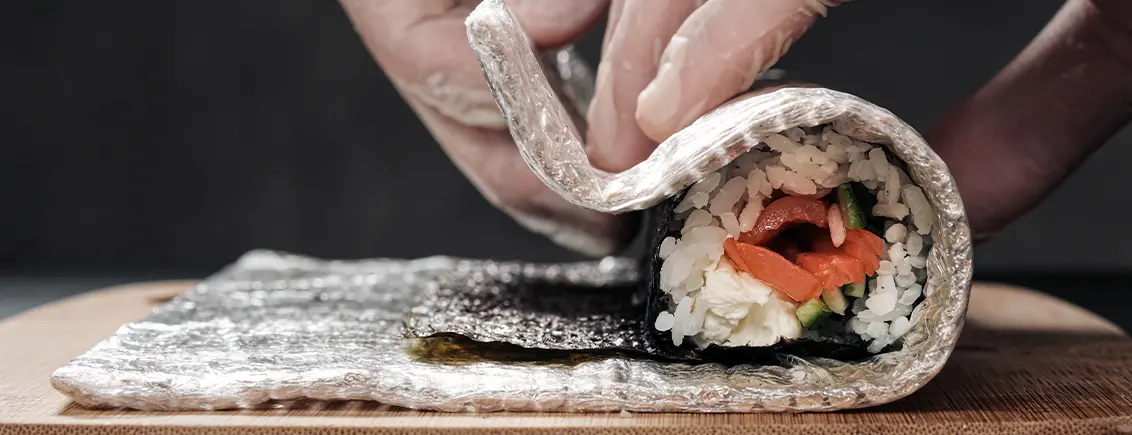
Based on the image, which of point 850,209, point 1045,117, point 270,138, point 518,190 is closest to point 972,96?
point 1045,117

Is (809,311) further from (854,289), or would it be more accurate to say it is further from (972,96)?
(972,96)

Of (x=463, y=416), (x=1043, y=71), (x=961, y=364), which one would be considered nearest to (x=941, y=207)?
(x=961, y=364)

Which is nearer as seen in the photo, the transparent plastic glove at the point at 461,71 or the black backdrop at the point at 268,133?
the transparent plastic glove at the point at 461,71

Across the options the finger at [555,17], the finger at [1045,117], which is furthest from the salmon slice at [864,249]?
the finger at [555,17]

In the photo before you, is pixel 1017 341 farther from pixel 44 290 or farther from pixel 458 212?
pixel 44 290

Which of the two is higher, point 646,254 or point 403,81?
point 403,81

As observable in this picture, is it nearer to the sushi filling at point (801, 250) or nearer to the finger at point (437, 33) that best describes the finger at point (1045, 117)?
the sushi filling at point (801, 250)
